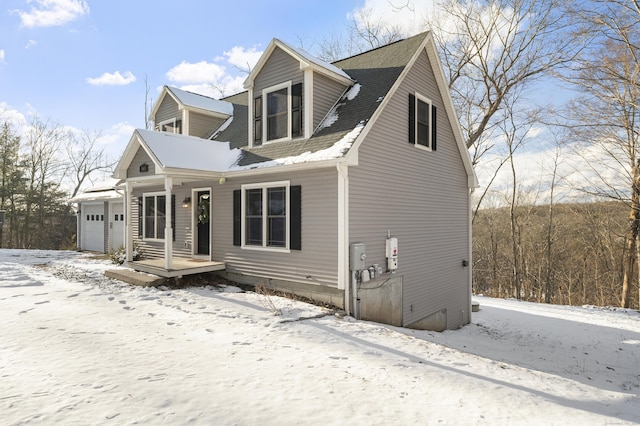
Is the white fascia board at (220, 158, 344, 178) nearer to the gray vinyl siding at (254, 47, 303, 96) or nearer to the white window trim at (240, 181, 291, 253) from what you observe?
the white window trim at (240, 181, 291, 253)

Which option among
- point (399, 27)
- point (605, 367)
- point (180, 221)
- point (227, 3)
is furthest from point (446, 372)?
point (399, 27)

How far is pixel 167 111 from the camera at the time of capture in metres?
13.1

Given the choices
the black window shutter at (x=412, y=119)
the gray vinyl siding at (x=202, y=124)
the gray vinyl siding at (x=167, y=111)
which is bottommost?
the black window shutter at (x=412, y=119)

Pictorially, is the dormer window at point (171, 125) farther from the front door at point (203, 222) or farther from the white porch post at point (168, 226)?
the white porch post at point (168, 226)

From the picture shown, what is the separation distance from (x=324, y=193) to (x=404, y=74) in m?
3.77

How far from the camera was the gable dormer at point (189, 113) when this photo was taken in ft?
40.3

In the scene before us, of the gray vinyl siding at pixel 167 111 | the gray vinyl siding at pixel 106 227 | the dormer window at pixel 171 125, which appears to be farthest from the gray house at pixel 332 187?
the gray vinyl siding at pixel 106 227

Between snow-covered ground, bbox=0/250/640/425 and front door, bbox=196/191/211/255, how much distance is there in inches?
110

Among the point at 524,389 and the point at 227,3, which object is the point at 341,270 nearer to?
the point at 524,389

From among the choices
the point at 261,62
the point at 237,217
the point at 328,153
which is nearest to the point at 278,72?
the point at 261,62

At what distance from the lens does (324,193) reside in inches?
305

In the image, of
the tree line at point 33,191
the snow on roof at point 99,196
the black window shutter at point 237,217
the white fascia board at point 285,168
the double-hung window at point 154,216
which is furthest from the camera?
the tree line at point 33,191

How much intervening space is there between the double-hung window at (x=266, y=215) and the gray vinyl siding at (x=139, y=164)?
276 centimetres

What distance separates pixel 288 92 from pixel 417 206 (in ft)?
15.2
